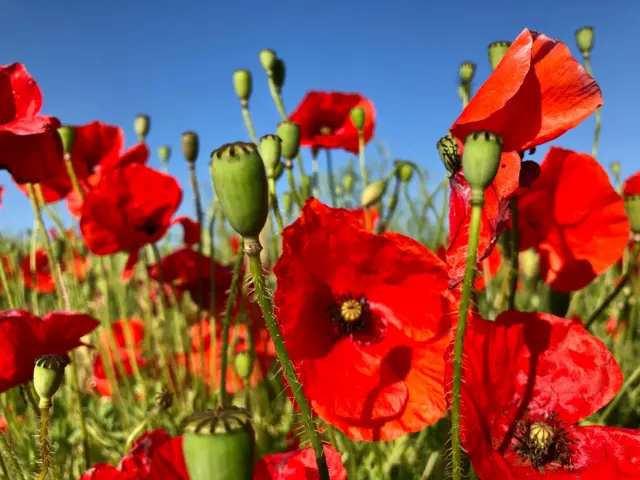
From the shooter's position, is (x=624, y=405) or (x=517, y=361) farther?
(x=624, y=405)

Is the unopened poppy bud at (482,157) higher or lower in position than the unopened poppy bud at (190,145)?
lower

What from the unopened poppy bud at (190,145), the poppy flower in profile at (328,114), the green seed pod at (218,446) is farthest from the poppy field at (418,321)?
the poppy flower in profile at (328,114)

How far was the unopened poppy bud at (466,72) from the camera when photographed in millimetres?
1207

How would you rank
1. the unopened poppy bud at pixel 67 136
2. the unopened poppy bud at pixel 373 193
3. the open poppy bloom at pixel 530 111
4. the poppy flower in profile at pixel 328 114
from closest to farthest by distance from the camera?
the open poppy bloom at pixel 530 111 < the unopened poppy bud at pixel 373 193 < the unopened poppy bud at pixel 67 136 < the poppy flower in profile at pixel 328 114

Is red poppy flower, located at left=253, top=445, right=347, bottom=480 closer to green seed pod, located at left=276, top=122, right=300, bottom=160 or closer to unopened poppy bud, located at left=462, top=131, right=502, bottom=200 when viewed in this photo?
unopened poppy bud, located at left=462, top=131, right=502, bottom=200

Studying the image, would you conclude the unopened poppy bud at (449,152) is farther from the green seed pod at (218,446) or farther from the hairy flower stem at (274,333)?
the green seed pod at (218,446)

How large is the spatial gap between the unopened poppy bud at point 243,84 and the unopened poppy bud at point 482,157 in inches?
39.6

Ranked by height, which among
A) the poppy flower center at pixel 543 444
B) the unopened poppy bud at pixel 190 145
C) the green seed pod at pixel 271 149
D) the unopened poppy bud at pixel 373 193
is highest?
the unopened poppy bud at pixel 190 145

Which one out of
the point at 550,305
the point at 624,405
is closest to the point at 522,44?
the point at 550,305

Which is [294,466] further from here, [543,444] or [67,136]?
[67,136]

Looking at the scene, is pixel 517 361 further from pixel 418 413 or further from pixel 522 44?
pixel 522 44

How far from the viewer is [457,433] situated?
0.61 m

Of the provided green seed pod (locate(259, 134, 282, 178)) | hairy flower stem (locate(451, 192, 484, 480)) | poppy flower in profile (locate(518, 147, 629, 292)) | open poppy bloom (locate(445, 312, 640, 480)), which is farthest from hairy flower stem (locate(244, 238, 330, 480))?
poppy flower in profile (locate(518, 147, 629, 292))

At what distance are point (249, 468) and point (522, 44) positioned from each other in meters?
0.51
